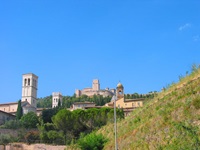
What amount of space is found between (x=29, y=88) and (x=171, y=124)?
9389 centimetres

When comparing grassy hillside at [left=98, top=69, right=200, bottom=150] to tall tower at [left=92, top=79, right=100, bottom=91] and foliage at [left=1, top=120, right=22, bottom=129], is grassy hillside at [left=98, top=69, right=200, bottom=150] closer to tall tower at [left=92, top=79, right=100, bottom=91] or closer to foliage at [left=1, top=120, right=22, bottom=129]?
foliage at [left=1, top=120, right=22, bottom=129]

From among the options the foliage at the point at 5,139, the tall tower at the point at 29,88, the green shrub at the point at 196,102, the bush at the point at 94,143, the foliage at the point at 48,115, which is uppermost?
the tall tower at the point at 29,88

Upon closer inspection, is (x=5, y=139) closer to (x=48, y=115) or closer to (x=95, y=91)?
(x=48, y=115)

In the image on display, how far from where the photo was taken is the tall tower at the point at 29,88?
4011 inches

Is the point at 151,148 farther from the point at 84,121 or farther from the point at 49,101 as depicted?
the point at 49,101

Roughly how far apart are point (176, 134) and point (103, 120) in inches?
1578

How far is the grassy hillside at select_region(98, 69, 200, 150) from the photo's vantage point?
39.0 feet

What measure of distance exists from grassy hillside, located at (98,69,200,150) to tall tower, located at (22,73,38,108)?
87464mm

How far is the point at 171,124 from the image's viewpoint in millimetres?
13180

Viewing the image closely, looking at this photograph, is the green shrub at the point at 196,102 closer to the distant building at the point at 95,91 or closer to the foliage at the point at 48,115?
the foliage at the point at 48,115

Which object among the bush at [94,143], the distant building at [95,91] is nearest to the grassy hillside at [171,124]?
the bush at [94,143]

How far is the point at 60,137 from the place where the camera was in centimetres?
4791

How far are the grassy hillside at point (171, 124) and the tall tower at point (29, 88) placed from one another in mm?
87464

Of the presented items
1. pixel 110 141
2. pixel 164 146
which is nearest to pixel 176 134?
pixel 164 146
